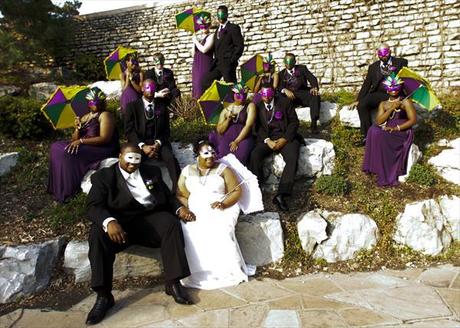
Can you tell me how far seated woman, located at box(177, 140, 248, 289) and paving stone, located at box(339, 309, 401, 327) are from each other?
1.20 m

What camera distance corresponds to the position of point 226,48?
7.37 metres

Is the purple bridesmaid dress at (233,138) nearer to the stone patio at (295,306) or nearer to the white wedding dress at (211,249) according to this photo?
the white wedding dress at (211,249)

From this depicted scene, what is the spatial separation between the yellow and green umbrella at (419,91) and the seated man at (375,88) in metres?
0.48

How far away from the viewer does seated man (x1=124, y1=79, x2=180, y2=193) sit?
543cm

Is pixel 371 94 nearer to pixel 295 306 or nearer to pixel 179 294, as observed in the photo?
pixel 295 306

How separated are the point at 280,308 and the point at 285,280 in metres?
0.79

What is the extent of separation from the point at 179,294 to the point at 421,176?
148 inches

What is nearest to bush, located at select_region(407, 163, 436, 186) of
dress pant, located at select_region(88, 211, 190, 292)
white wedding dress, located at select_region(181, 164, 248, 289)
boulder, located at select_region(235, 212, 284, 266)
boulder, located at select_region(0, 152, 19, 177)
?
boulder, located at select_region(235, 212, 284, 266)

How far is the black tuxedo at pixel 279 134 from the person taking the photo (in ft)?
17.9

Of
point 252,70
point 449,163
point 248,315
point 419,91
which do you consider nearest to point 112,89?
point 252,70

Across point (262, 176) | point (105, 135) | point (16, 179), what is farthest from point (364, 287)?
point (16, 179)

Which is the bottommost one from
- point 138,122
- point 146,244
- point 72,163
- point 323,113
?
point 146,244

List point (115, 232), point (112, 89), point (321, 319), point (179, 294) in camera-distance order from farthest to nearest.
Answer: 1. point (112, 89)
2. point (179, 294)
3. point (115, 232)
4. point (321, 319)

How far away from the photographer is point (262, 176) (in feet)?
18.7
